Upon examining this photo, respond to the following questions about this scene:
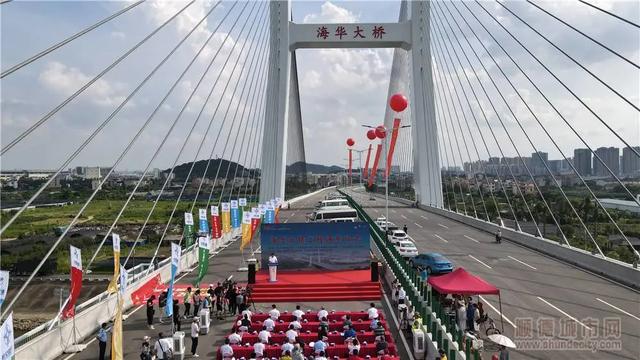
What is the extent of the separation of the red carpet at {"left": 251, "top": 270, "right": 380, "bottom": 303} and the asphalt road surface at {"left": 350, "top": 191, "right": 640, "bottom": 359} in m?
4.05

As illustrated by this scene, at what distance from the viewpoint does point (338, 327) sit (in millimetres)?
14039

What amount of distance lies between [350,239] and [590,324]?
954 cm

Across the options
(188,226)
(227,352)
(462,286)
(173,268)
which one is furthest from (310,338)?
(188,226)

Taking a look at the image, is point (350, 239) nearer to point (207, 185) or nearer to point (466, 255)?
point (466, 255)

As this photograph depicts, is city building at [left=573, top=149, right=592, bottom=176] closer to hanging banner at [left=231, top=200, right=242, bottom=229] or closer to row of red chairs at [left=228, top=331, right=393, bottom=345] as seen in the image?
hanging banner at [left=231, top=200, right=242, bottom=229]

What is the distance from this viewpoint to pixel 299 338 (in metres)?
12.6

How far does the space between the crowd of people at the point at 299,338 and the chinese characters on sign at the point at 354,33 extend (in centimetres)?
2842

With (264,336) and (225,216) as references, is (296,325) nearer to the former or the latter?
(264,336)

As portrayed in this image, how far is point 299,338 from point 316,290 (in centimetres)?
561

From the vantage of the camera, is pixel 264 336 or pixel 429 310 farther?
pixel 429 310

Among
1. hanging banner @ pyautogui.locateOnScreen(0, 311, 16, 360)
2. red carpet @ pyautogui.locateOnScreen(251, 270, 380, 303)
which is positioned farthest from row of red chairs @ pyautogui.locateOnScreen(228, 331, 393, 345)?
hanging banner @ pyautogui.locateOnScreen(0, 311, 16, 360)

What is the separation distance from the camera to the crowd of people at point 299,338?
1161cm

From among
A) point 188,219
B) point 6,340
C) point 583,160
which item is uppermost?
point 583,160

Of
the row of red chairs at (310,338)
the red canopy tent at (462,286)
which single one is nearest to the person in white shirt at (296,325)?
the row of red chairs at (310,338)
